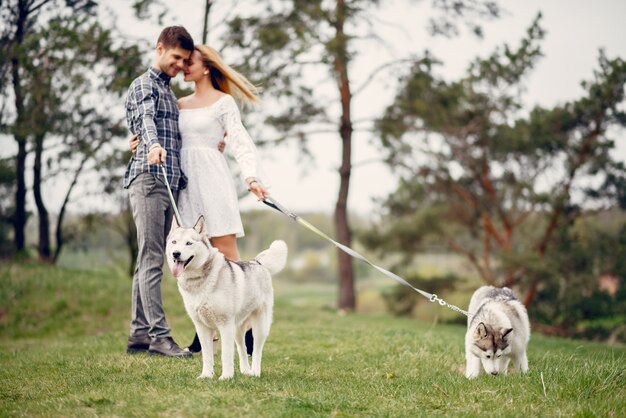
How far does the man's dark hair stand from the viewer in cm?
602

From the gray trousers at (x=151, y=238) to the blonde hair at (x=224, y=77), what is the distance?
1.14m

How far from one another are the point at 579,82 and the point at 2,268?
54.7ft

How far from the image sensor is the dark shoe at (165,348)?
6.06m

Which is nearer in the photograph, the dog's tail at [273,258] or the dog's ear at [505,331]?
the dog's tail at [273,258]

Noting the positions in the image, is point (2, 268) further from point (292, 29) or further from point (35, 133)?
point (292, 29)

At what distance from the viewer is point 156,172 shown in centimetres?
600

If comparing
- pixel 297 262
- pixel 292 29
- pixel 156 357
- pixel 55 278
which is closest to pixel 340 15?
pixel 292 29

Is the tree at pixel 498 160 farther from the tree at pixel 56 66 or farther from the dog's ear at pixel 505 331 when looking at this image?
the dog's ear at pixel 505 331

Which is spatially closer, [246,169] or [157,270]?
[246,169]

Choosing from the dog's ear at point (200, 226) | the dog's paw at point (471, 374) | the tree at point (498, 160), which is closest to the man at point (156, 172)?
the dog's ear at point (200, 226)

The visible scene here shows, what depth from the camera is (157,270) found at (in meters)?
6.24

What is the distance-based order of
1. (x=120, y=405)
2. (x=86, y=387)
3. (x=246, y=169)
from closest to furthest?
(x=120, y=405) < (x=86, y=387) < (x=246, y=169)

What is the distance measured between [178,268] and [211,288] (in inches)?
11.4

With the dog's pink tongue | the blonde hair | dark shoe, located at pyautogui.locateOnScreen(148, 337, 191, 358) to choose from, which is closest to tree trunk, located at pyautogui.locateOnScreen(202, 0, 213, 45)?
the blonde hair
